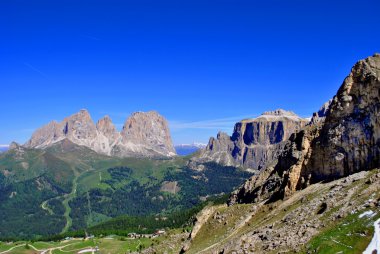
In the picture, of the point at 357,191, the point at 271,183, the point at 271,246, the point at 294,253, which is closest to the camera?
the point at 294,253

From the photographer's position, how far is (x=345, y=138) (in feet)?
323

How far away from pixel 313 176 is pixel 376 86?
27.6m

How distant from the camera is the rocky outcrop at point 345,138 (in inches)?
3676

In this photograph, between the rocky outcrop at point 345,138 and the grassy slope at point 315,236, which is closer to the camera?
the grassy slope at point 315,236

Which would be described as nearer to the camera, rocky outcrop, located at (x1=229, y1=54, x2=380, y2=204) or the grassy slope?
the grassy slope

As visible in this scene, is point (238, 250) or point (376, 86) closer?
point (238, 250)

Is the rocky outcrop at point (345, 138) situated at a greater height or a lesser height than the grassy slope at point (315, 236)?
greater

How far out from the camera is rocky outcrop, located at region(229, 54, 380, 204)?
93.4 m

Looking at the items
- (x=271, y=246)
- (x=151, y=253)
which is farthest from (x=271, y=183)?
(x=271, y=246)

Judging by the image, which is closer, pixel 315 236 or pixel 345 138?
pixel 315 236

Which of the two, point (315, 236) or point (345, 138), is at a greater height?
point (345, 138)

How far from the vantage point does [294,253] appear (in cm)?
6806

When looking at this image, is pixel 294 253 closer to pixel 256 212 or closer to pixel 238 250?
pixel 238 250

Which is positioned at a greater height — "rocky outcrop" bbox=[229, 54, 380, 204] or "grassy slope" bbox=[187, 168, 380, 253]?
"rocky outcrop" bbox=[229, 54, 380, 204]
